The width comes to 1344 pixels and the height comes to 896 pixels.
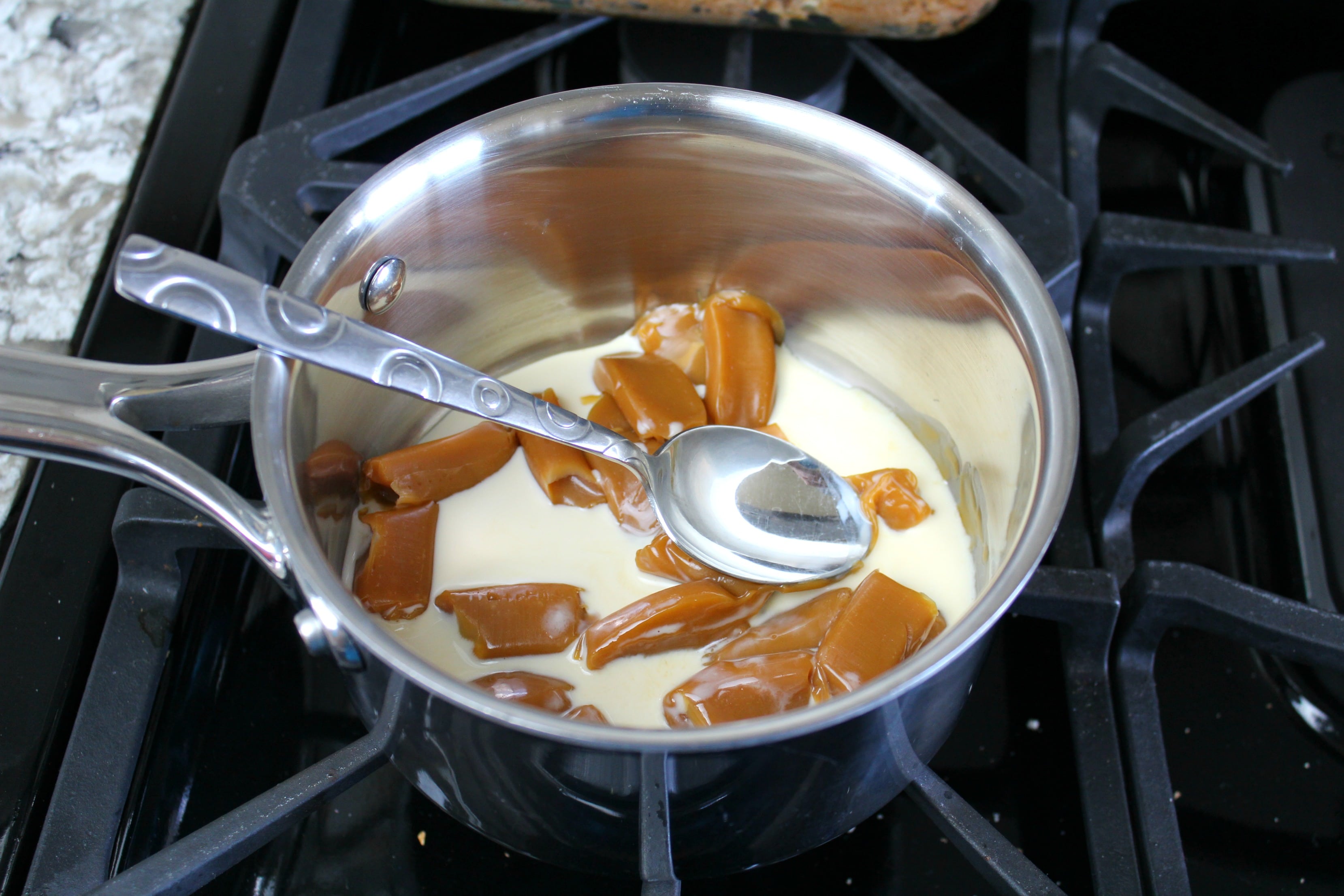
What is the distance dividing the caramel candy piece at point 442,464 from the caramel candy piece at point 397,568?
0.03 metres

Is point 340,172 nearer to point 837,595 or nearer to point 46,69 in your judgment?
point 46,69

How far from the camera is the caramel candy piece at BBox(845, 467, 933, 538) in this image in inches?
35.7

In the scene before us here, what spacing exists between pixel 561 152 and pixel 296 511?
372mm

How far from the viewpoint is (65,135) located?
1.12 m

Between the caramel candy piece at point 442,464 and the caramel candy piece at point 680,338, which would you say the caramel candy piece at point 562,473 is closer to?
the caramel candy piece at point 442,464

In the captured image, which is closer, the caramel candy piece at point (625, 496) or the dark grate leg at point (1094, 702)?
the dark grate leg at point (1094, 702)

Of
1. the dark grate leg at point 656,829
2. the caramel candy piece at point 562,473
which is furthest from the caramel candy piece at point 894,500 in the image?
the dark grate leg at point 656,829

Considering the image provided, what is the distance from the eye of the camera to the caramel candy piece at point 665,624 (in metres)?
0.81

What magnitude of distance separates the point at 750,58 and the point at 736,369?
36 cm

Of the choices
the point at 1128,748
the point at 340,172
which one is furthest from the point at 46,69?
the point at 1128,748

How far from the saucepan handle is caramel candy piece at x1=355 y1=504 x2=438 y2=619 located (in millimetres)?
Answer: 182

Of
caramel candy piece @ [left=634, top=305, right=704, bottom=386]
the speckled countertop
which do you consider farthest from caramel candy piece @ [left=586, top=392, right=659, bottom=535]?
the speckled countertop

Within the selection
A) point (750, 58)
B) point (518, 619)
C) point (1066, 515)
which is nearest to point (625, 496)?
point (518, 619)

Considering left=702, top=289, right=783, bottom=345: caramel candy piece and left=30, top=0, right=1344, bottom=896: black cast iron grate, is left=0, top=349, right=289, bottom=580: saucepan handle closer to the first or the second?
left=30, top=0, right=1344, bottom=896: black cast iron grate
